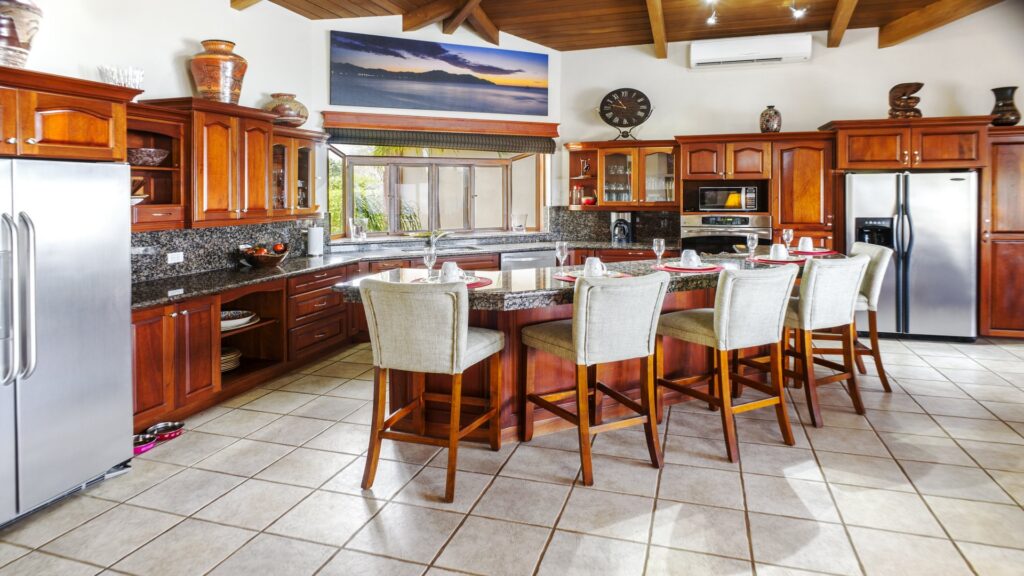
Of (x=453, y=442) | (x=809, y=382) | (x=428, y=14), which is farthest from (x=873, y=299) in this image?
(x=428, y=14)

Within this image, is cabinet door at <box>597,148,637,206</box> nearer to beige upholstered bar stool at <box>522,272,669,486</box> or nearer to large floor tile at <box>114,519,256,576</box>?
beige upholstered bar stool at <box>522,272,669,486</box>

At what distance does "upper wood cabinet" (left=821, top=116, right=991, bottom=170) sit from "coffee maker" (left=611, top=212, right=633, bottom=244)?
2.13 meters

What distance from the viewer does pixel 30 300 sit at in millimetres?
2463

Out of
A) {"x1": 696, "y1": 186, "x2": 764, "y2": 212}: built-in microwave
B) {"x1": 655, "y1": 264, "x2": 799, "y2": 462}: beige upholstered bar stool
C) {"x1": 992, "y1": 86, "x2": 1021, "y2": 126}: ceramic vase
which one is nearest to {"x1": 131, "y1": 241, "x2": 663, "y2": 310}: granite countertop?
{"x1": 696, "y1": 186, "x2": 764, "y2": 212}: built-in microwave

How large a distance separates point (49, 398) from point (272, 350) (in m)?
2.10

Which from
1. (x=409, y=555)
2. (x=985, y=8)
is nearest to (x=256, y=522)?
(x=409, y=555)

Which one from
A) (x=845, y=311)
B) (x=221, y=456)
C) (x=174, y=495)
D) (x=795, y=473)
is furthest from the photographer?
(x=845, y=311)

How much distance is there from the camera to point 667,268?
12.2 feet

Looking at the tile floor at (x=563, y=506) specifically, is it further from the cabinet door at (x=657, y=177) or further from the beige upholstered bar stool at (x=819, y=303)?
the cabinet door at (x=657, y=177)

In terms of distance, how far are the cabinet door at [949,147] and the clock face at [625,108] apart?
8.25ft

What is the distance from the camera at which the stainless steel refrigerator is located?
18.6 ft

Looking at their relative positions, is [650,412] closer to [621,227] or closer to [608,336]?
[608,336]

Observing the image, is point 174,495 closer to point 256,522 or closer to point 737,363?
point 256,522

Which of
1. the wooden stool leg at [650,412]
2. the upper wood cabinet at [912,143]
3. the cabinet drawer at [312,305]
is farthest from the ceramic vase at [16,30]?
the upper wood cabinet at [912,143]
